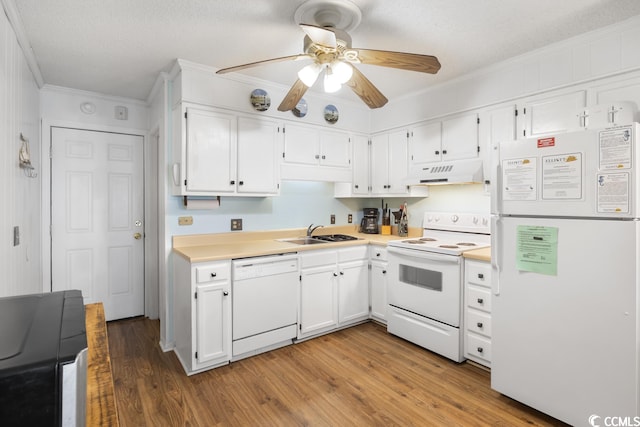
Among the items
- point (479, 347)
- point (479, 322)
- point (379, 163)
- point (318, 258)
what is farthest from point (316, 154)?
point (479, 347)

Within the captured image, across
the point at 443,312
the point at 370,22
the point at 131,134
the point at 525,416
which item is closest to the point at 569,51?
the point at 370,22

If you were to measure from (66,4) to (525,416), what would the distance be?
11.9 ft

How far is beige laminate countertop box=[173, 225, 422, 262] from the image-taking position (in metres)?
2.54

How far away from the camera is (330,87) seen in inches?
83.3

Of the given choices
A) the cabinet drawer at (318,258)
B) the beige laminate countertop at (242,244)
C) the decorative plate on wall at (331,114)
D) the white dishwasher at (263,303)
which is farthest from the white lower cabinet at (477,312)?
the decorative plate on wall at (331,114)

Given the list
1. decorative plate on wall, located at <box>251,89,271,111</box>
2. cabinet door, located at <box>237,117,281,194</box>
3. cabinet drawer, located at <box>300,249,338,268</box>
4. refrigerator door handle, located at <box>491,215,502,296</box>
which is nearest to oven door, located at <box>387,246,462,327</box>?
refrigerator door handle, located at <box>491,215,502,296</box>

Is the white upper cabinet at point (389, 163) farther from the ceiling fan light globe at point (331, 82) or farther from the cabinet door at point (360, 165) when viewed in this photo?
the ceiling fan light globe at point (331, 82)

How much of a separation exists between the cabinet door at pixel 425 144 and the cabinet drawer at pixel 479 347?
5.38 ft

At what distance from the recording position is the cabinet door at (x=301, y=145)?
3.27 meters

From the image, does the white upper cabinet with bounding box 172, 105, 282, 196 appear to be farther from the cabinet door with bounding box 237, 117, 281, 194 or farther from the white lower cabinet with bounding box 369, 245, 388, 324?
the white lower cabinet with bounding box 369, 245, 388, 324

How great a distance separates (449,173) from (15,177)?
3202mm

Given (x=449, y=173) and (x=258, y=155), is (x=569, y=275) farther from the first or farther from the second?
(x=258, y=155)

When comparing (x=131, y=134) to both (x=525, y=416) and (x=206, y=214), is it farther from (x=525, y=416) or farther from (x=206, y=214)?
(x=525, y=416)

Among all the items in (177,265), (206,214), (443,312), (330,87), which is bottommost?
(443,312)
